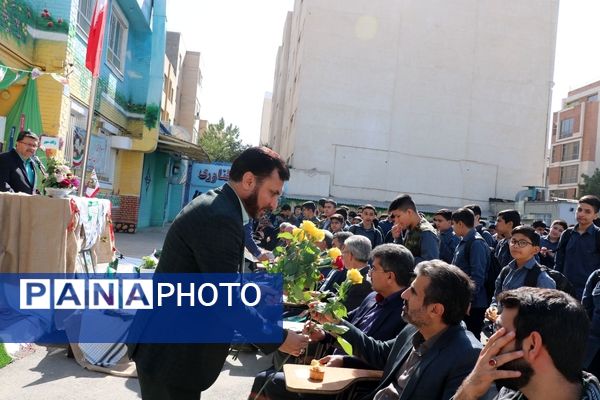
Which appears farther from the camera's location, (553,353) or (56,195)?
(56,195)

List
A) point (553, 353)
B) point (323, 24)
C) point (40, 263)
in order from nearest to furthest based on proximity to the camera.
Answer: point (553, 353) → point (40, 263) → point (323, 24)

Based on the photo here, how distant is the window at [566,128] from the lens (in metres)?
57.5

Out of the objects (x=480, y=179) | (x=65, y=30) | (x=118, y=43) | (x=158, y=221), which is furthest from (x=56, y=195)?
(x=480, y=179)

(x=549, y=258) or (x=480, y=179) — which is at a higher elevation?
(x=480, y=179)

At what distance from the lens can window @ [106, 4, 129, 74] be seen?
1512 centimetres

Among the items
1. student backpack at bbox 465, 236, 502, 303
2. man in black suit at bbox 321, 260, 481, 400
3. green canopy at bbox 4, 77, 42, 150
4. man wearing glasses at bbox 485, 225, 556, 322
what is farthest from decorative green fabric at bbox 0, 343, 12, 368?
green canopy at bbox 4, 77, 42, 150

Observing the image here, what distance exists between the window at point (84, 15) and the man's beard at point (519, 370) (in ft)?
38.5

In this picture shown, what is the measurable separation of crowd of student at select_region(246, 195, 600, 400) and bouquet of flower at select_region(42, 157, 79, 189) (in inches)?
90.1

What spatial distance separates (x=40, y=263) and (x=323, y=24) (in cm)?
2711

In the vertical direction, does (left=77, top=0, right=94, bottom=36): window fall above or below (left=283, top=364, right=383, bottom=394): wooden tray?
above

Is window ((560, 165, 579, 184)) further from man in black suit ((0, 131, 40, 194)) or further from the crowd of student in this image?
man in black suit ((0, 131, 40, 194))

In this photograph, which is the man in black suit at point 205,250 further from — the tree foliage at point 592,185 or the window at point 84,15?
the tree foliage at point 592,185

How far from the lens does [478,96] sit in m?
31.7

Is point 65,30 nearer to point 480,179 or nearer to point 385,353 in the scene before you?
point 385,353
